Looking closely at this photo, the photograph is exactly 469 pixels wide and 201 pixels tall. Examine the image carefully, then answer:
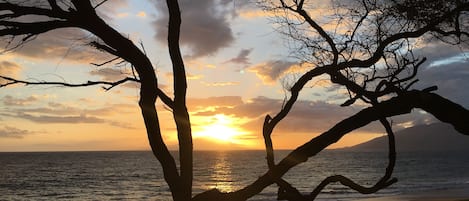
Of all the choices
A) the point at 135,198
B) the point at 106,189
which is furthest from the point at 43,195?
the point at 135,198

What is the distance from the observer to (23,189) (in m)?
54.5

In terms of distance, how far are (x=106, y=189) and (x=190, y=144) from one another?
5240cm

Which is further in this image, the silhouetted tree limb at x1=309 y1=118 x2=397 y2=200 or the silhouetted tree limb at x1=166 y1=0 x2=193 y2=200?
the silhouetted tree limb at x1=309 y1=118 x2=397 y2=200

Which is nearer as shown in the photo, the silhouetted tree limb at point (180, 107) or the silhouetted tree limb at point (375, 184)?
the silhouetted tree limb at point (180, 107)

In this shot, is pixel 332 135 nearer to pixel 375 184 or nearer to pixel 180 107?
pixel 375 184

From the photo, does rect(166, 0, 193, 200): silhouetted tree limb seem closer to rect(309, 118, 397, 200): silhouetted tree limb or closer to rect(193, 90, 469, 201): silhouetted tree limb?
rect(193, 90, 469, 201): silhouetted tree limb

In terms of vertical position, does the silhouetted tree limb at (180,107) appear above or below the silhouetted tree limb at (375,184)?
above

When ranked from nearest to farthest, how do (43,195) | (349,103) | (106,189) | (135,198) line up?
(349,103) → (135,198) → (43,195) → (106,189)

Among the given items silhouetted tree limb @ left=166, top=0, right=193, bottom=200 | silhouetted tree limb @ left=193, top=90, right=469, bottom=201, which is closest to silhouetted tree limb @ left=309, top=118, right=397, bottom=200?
silhouetted tree limb @ left=193, top=90, right=469, bottom=201

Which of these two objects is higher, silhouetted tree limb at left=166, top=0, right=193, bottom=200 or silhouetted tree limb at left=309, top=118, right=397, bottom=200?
silhouetted tree limb at left=166, top=0, right=193, bottom=200

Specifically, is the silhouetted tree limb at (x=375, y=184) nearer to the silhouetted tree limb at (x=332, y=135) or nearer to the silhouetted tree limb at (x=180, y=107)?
the silhouetted tree limb at (x=332, y=135)

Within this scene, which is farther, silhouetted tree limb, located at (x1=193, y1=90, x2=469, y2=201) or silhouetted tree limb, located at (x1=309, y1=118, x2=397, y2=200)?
silhouetted tree limb, located at (x1=309, y1=118, x2=397, y2=200)

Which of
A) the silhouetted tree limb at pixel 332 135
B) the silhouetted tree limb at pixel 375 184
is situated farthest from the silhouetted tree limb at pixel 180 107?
the silhouetted tree limb at pixel 375 184

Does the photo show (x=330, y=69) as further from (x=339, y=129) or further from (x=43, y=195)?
(x=43, y=195)
